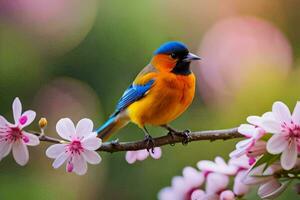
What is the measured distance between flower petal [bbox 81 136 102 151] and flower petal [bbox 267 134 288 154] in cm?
27

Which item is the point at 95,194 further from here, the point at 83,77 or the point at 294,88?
the point at 294,88

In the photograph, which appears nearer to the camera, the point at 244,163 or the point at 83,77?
the point at 244,163

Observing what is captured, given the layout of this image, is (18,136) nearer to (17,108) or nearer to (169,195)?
(17,108)

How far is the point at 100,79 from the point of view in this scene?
7.63 feet

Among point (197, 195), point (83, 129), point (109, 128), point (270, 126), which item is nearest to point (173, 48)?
point (109, 128)

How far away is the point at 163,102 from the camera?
61.8 inches

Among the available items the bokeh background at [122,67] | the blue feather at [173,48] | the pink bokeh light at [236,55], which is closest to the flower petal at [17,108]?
the blue feather at [173,48]

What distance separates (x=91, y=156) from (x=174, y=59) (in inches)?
32.1

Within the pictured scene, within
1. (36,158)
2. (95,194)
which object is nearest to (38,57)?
(36,158)

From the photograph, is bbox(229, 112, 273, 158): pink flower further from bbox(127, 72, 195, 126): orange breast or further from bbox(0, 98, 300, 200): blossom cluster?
bbox(127, 72, 195, 126): orange breast

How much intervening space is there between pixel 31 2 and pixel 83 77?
360 millimetres

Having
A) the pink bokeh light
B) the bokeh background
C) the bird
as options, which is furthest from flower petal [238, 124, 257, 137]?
the pink bokeh light

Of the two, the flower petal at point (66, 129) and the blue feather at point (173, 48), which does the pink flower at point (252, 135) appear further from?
the blue feather at point (173, 48)

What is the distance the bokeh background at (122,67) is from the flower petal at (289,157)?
1215mm
